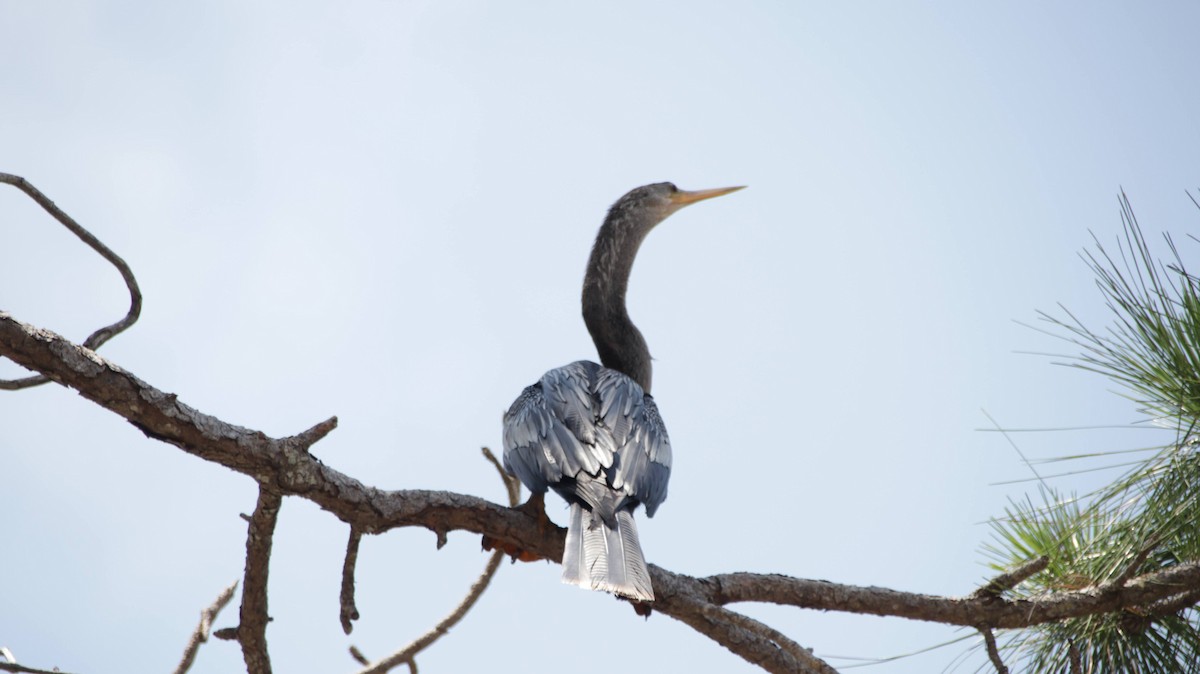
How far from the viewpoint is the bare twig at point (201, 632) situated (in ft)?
13.1

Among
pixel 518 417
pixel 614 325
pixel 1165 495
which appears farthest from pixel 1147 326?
pixel 614 325

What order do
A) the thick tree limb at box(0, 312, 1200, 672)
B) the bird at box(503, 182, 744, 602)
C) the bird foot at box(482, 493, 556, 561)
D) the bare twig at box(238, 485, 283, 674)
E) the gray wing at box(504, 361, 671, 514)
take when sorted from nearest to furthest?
the thick tree limb at box(0, 312, 1200, 672), the bare twig at box(238, 485, 283, 674), the bird at box(503, 182, 744, 602), the bird foot at box(482, 493, 556, 561), the gray wing at box(504, 361, 671, 514)

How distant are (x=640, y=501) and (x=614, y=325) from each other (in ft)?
6.54

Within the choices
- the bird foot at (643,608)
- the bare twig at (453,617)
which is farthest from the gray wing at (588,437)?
the bird foot at (643,608)

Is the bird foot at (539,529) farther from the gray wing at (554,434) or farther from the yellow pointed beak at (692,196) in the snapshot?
the yellow pointed beak at (692,196)

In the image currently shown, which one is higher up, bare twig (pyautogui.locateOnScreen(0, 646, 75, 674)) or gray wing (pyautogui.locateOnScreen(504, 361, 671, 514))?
gray wing (pyautogui.locateOnScreen(504, 361, 671, 514))

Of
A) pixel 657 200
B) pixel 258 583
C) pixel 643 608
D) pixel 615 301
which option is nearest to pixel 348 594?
Result: pixel 258 583

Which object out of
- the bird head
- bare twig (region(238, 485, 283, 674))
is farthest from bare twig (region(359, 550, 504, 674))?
the bird head

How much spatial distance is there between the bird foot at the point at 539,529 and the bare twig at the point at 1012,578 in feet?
4.65

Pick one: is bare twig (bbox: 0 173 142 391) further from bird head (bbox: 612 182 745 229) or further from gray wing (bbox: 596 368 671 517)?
bird head (bbox: 612 182 745 229)

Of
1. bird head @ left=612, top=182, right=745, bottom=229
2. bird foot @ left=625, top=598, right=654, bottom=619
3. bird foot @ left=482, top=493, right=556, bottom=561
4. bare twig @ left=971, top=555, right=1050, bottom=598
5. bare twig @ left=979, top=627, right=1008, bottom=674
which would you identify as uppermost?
bird head @ left=612, top=182, right=745, bottom=229

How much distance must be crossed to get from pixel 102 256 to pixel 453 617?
195 cm

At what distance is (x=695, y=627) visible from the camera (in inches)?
128

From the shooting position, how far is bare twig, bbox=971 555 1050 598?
322 centimetres
